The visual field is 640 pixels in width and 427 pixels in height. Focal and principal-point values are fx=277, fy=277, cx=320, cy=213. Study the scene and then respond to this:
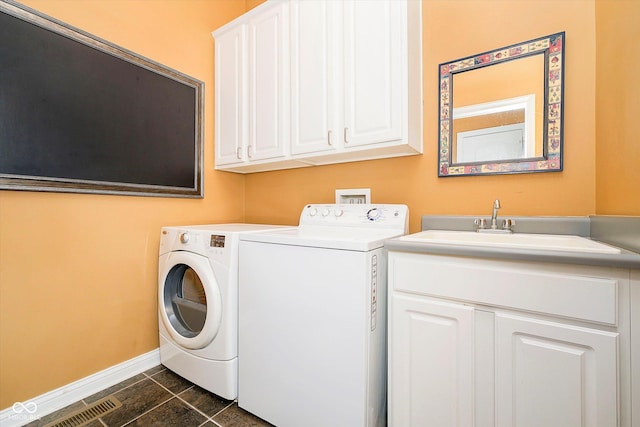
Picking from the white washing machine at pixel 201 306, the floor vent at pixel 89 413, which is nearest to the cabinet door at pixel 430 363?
the white washing machine at pixel 201 306

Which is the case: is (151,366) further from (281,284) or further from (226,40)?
(226,40)

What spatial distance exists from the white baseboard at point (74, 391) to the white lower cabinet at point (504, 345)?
63.5 inches

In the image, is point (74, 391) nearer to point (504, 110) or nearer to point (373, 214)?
point (373, 214)

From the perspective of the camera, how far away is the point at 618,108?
107 cm

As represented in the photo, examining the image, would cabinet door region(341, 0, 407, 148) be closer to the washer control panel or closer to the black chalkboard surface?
the washer control panel

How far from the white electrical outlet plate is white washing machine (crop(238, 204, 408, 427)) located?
1.34 feet

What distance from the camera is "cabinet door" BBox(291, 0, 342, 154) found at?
5.30ft

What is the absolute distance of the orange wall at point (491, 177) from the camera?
4.25 ft

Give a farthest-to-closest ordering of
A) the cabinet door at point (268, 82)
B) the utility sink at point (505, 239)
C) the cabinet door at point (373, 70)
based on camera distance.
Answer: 1. the cabinet door at point (268, 82)
2. the cabinet door at point (373, 70)
3. the utility sink at point (505, 239)

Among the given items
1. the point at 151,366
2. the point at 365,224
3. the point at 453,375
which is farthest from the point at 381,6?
the point at 151,366

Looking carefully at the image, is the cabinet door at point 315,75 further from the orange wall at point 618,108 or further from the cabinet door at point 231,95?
the orange wall at point 618,108

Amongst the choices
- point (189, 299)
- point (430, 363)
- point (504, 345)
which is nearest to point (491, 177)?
point (504, 345)

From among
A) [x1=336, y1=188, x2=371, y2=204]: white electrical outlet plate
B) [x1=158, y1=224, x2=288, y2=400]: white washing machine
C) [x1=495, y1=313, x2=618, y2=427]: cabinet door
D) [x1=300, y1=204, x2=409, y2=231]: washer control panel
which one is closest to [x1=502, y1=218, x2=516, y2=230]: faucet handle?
[x1=300, y1=204, x2=409, y2=231]: washer control panel

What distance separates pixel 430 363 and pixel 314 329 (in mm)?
470
